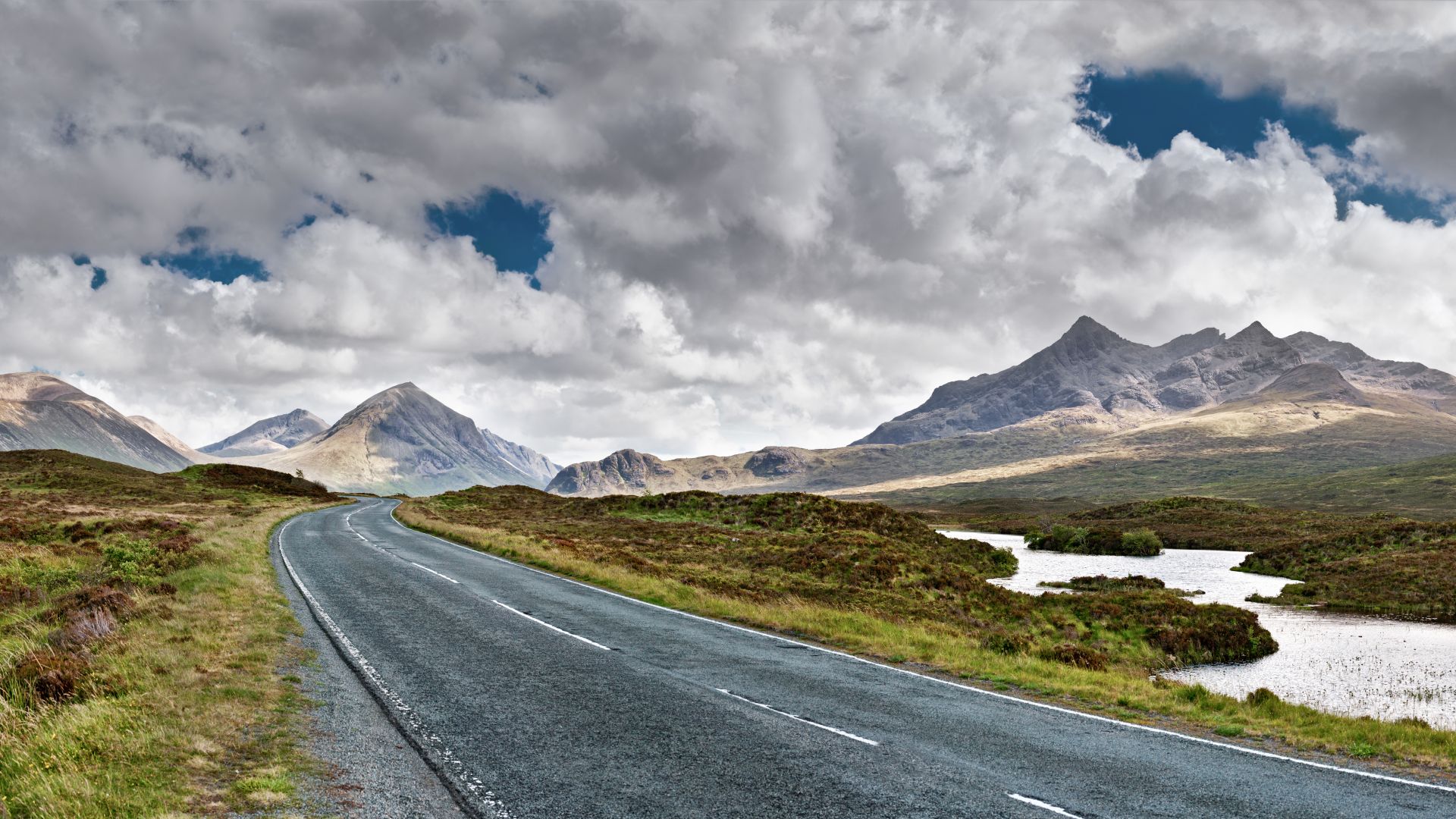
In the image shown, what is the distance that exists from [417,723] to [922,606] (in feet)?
78.9

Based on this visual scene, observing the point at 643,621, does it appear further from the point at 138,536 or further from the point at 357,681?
the point at 138,536

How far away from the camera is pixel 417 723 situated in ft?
36.0

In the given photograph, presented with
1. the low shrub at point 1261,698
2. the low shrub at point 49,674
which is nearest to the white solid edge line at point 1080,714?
the low shrub at point 1261,698

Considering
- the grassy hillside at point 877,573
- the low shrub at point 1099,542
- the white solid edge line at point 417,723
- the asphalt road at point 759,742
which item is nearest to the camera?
the white solid edge line at point 417,723

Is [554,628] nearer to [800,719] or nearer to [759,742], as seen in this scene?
[800,719]

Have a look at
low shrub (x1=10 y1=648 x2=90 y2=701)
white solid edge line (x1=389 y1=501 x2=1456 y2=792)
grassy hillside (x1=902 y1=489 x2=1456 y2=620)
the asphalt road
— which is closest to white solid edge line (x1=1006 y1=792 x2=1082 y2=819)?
the asphalt road

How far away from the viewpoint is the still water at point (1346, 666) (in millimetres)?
19438

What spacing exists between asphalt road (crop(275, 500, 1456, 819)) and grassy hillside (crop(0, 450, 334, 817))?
1887 millimetres

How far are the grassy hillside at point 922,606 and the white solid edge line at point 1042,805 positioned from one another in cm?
613

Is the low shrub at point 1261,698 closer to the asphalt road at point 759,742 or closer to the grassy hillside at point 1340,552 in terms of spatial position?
the asphalt road at point 759,742

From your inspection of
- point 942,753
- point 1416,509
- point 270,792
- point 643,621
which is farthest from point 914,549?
point 1416,509

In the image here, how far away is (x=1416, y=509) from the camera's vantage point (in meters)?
122

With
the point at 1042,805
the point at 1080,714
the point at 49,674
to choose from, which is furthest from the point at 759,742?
the point at 49,674

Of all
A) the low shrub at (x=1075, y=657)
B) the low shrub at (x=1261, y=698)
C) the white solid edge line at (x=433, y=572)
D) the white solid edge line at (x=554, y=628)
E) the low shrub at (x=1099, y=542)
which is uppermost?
the white solid edge line at (x=554, y=628)
